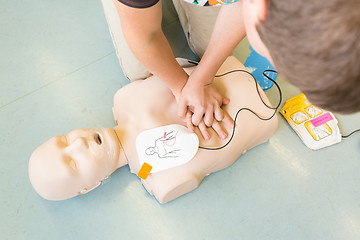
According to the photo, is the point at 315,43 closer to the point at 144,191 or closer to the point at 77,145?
the point at 77,145

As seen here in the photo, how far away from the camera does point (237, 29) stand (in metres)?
0.84

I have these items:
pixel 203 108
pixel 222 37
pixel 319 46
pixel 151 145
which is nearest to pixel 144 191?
pixel 151 145

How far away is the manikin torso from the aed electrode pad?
25mm

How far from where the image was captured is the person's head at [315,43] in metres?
0.31

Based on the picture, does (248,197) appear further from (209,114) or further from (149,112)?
(149,112)

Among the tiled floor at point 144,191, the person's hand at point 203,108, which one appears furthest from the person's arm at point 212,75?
the tiled floor at point 144,191

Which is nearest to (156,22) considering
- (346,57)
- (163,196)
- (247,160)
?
(346,57)

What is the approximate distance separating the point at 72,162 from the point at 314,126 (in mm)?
1033

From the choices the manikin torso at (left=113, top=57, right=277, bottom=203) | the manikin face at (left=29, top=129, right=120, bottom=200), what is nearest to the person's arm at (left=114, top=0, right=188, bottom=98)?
the manikin torso at (left=113, top=57, right=277, bottom=203)

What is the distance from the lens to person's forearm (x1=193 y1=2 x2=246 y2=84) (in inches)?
32.2

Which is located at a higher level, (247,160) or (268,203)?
(247,160)

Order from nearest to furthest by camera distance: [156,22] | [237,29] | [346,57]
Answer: [346,57] → [156,22] → [237,29]

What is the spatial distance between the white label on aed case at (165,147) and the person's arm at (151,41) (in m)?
0.16

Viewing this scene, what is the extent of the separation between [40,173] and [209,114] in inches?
24.8
